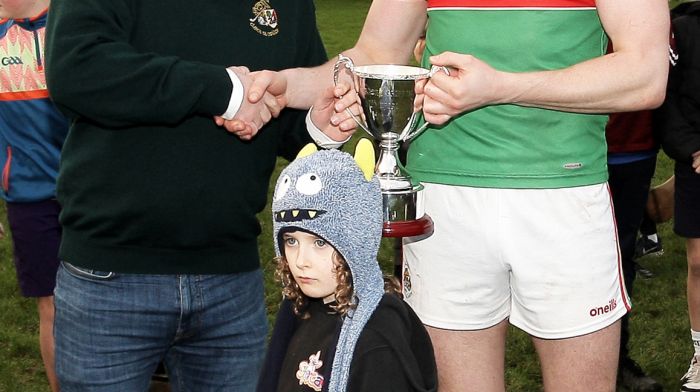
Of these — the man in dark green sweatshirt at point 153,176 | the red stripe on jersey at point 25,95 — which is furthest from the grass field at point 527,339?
the man in dark green sweatshirt at point 153,176

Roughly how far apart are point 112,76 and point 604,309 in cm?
131

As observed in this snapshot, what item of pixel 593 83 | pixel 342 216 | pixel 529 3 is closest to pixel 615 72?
pixel 593 83

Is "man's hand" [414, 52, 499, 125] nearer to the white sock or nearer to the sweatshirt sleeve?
the sweatshirt sleeve

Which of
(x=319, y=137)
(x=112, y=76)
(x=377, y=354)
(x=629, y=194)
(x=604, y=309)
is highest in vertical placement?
(x=112, y=76)

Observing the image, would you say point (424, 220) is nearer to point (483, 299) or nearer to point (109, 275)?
point (483, 299)

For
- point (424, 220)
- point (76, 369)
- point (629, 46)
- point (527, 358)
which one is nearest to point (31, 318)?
point (527, 358)

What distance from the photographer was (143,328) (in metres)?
2.79

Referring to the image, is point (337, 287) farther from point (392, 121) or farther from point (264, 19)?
point (264, 19)

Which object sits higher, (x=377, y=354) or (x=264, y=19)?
(x=264, y=19)

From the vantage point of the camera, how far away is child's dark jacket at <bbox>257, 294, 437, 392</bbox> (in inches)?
Answer: 97.3

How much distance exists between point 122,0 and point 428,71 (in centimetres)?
75

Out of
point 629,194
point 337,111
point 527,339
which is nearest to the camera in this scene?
point 337,111

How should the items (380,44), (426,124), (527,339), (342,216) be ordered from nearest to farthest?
(342,216), (426,124), (380,44), (527,339)

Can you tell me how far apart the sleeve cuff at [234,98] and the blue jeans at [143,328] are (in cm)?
44
